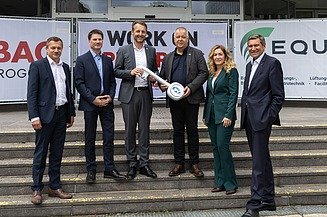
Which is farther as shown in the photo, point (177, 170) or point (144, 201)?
point (177, 170)

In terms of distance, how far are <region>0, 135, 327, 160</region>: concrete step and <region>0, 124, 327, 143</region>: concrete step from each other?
0.06 metres

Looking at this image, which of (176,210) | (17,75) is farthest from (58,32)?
(176,210)

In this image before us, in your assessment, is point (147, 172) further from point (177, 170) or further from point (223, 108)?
point (223, 108)

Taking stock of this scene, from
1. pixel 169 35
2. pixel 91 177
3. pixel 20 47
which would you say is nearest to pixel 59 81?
pixel 91 177

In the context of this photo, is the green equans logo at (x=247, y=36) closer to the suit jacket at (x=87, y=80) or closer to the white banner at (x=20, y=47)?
the white banner at (x=20, y=47)

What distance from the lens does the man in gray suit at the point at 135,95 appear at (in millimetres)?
4504

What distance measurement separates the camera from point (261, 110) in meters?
3.88

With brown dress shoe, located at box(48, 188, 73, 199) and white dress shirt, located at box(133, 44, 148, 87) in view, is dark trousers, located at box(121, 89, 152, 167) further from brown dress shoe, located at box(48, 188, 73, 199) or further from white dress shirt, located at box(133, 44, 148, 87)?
brown dress shoe, located at box(48, 188, 73, 199)

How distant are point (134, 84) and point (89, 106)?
0.58 m

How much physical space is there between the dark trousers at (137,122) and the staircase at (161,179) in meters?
0.30

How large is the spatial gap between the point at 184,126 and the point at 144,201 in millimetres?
1020

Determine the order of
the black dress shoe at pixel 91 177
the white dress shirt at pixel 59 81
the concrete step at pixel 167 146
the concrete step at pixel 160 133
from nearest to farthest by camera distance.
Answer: the white dress shirt at pixel 59 81 → the black dress shoe at pixel 91 177 → the concrete step at pixel 167 146 → the concrete step at pixel 160 133

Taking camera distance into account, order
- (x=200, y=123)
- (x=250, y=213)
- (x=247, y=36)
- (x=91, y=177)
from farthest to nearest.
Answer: (x=247, y=36) < (x=200, y=123) < (x=91, y=177) < (x=250, y=213)

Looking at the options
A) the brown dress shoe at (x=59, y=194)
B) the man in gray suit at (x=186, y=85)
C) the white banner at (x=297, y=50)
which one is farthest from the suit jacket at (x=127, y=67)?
the white banner at (x=297, y=50)
